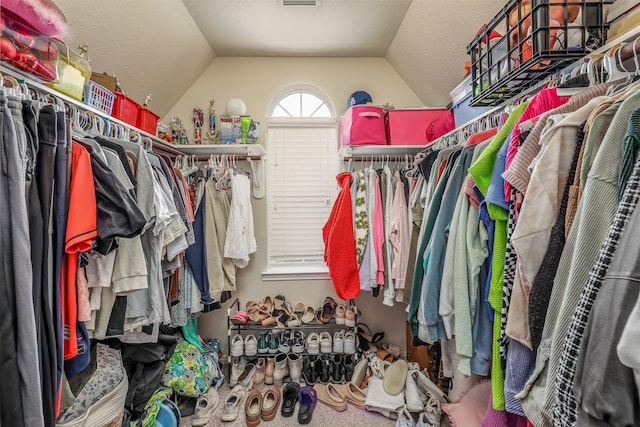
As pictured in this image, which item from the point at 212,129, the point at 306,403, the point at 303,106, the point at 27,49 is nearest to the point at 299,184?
the point at 303,106

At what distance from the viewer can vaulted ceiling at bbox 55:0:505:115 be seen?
1.52 metres

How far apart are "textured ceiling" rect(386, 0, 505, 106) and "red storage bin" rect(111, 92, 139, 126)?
1787mm

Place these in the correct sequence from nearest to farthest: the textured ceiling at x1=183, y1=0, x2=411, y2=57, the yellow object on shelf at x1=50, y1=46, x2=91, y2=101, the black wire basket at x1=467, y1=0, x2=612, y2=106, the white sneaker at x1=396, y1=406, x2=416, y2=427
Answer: the black wire basket at x1=467, y1=0, x2=612, y2=106
the yellow object on shelf at x1=50, y1=46, x2=91, y2=101
the white sneaker at x1=396, y1=406, x2=416, y2=427
the textured ceiling at x1=183, y1=0, x2=411, y2=57

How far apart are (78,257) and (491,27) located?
1.65 meters

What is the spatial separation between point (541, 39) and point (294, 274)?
2.07 meters

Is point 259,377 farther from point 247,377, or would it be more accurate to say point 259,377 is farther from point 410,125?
point 410,125

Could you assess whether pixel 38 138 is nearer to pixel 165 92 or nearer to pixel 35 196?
pixel 35 196

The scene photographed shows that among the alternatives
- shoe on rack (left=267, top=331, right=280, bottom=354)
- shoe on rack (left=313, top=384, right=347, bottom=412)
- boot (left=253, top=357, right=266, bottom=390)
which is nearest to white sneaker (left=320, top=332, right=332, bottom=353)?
shoe on rack (left=313, top=384, right=347, bottom=412)

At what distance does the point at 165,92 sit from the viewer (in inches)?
85.7

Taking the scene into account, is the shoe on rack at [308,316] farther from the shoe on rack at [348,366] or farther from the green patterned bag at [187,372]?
the green patterned bag at [187,372]

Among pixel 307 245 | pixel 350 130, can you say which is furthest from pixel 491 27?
pixel 307 245

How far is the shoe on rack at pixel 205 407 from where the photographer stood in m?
1.66

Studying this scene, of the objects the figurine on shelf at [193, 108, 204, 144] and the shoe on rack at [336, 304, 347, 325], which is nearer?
the shoe on rack at [336, 304, 347, 325]

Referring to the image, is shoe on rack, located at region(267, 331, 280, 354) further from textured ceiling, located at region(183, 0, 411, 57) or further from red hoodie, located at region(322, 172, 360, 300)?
textured ceiling, located at region(183, 0, 411, 57)
